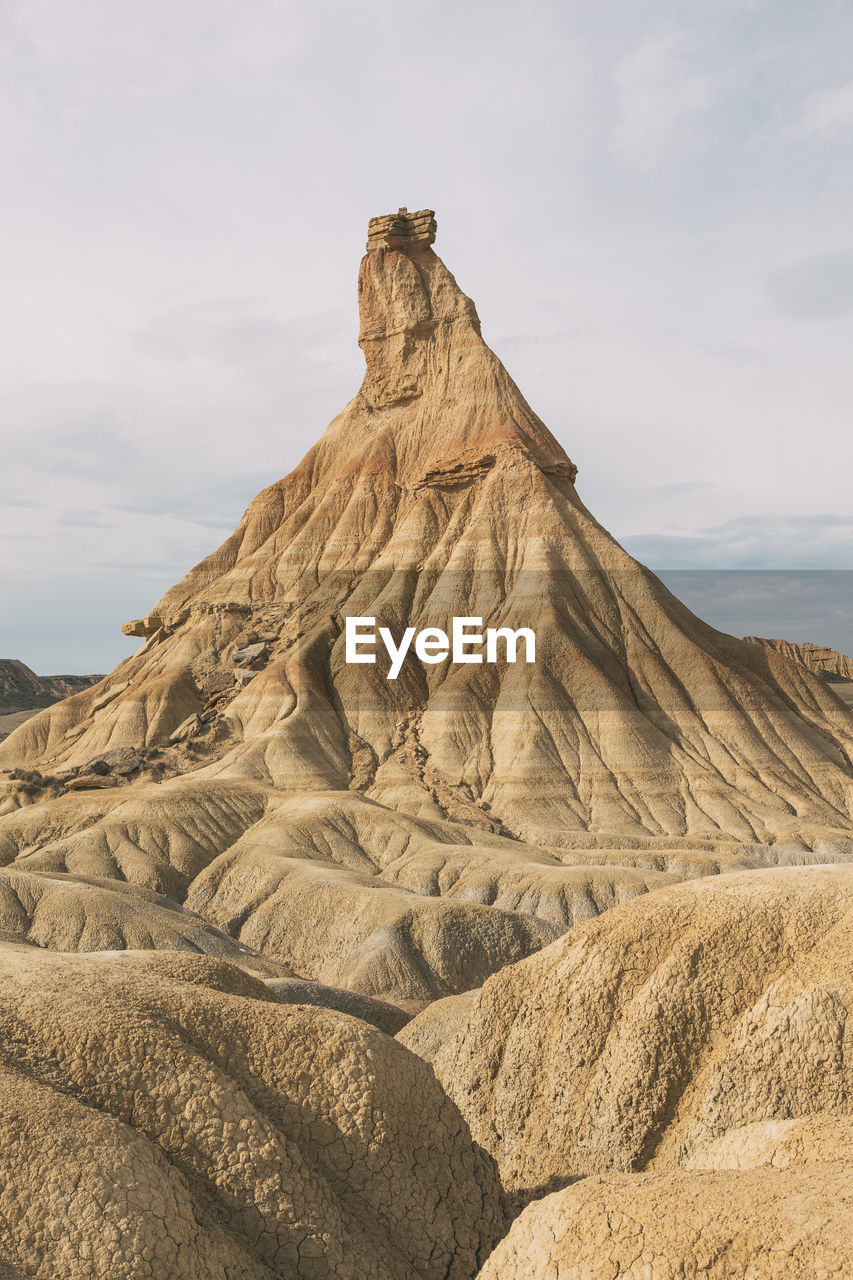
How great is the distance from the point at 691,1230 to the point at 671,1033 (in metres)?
5.79

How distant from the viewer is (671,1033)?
44.2ft

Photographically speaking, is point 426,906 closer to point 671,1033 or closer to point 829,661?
point 671,1033

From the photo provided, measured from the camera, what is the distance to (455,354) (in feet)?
286

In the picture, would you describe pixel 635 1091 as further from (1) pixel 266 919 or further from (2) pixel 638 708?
(2) pixel 638 708

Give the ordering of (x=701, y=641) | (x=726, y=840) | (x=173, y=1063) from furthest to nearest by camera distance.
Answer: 1. (x=701, y=641)
2. (x=726, y=840)
3. (x=173, y=1063)

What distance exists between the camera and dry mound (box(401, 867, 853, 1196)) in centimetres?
1237

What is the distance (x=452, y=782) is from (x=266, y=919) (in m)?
23.2

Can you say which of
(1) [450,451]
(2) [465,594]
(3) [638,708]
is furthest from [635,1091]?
(1) [450,451]

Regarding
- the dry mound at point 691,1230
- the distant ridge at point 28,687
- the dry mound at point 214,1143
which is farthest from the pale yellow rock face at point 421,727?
the distant ridge at point 28,687

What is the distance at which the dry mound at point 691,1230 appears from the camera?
734 cm

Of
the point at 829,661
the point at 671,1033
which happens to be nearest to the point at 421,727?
the point at 671,1033

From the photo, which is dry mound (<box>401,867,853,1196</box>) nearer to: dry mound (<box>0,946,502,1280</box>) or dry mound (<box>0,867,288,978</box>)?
dry mound (<box>0,946,502,1280</box>)

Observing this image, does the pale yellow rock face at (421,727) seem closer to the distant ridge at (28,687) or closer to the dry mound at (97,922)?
the dry mound at (97,922)

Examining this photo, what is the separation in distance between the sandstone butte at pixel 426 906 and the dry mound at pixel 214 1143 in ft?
0.12
